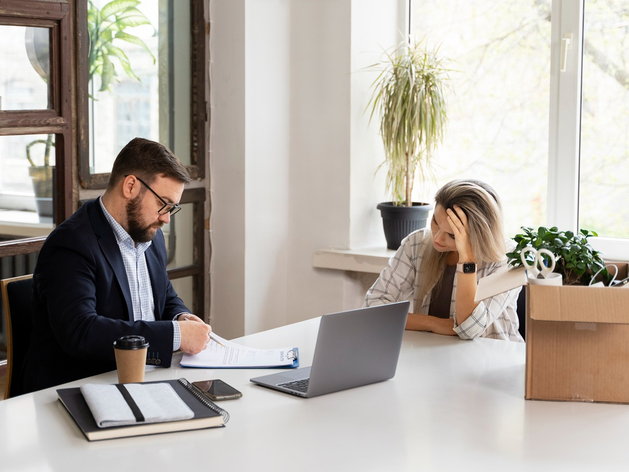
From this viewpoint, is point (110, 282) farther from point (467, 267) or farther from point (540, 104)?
point (540, 104)

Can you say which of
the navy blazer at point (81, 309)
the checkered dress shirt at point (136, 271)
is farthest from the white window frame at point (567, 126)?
the navy blazer at point (81, 309)

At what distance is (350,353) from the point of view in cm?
174

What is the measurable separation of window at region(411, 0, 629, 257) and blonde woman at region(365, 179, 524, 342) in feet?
3.78

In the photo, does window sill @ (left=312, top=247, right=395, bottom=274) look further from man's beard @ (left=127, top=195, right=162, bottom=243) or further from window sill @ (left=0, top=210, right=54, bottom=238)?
man's beard @ (left=127, top=195, right=162, bottom=243)

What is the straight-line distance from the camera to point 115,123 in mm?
3289

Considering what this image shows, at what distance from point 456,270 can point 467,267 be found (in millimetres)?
115

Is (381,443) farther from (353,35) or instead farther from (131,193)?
(353,35)

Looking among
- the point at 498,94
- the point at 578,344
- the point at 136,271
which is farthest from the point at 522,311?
the point at 498,94

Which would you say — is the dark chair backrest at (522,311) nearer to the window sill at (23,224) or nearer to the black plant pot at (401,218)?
the black plant pot at (401,218)

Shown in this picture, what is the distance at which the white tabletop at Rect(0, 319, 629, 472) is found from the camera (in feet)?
4.48

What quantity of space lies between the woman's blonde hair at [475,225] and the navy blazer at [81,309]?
100 cm

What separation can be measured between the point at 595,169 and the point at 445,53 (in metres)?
0.92

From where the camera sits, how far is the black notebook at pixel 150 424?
1445 millimetres

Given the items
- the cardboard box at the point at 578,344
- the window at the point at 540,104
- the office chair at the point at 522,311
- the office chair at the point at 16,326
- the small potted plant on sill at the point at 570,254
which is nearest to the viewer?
the cardboard box at the point at 578,344
